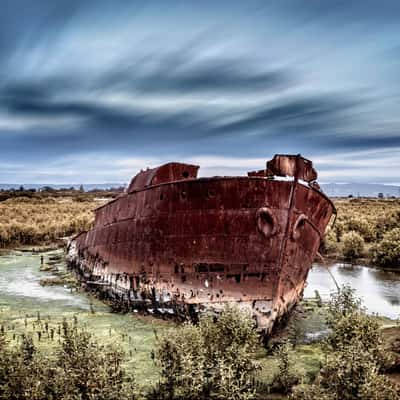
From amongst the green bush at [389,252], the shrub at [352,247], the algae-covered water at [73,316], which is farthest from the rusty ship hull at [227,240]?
the shrub at [352,247]

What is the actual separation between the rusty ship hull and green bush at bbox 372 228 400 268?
9123mm

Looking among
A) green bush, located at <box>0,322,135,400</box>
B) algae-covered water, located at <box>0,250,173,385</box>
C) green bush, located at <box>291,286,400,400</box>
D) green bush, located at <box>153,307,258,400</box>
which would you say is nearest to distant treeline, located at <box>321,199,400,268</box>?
green bush, located at <box>291,286,400,400</box>

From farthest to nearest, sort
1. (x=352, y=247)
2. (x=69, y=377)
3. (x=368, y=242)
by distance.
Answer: (x=368, y=242)
(x=352, y=247)
(x=69, y=377)

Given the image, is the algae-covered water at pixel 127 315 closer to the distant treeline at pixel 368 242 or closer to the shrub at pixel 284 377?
the shrub at pixel 284 377

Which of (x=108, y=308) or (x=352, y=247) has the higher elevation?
(x=352, y=247)

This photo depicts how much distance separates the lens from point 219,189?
9578 mm

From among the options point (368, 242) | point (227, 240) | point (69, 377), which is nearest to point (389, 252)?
point (368, 242)

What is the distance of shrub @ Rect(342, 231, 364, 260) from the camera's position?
70.1 ft

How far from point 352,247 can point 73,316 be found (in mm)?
14656

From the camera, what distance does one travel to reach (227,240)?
375 inches

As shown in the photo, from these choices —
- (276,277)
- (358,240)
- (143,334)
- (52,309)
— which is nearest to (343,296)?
(276,277)

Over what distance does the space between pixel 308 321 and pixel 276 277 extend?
3.07m

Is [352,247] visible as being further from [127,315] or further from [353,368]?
[353,368]

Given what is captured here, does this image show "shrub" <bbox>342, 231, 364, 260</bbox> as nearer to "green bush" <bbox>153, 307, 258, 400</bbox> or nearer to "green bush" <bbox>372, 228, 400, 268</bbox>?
"green bush" <bbox>372, 228, 400, 268</bbox>
